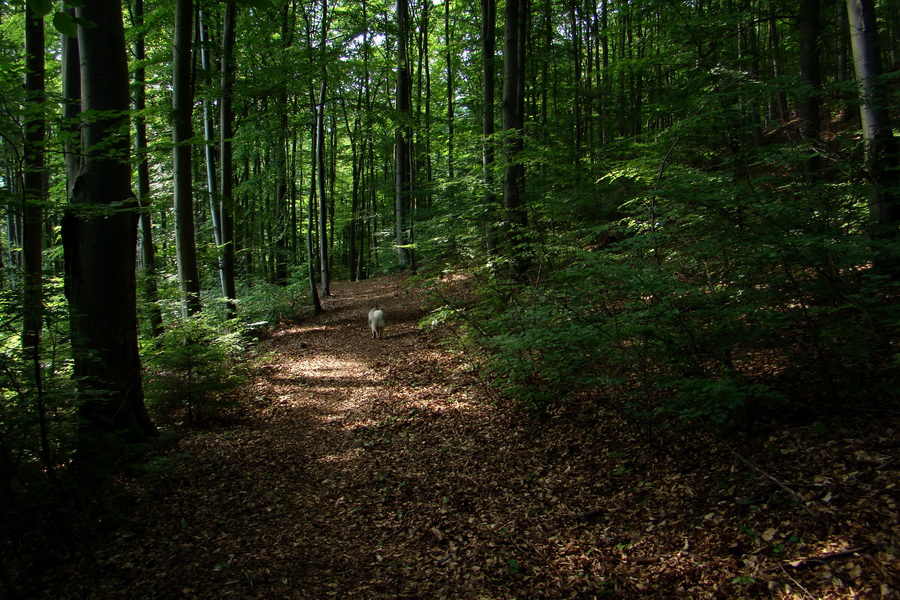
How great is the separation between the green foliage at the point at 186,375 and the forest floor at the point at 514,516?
0.59 m

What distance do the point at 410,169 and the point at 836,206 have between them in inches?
743

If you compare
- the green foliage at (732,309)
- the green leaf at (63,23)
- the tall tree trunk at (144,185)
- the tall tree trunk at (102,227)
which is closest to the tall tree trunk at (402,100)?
the tall tree trunk at (144,185)

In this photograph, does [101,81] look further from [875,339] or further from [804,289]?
[875,339]

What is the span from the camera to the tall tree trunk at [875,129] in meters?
3.86

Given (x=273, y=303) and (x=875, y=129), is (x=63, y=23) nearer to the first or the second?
(x=875, y=129)

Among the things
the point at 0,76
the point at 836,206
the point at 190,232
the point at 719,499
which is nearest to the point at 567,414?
the point at 719,499

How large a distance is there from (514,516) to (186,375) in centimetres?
466

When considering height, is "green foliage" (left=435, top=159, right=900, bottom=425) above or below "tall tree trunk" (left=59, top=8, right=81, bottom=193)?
below

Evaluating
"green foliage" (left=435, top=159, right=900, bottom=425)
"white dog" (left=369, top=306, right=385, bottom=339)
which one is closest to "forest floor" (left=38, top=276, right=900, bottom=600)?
"green foliage" (left=435, top=159, right=900, bottom=425)

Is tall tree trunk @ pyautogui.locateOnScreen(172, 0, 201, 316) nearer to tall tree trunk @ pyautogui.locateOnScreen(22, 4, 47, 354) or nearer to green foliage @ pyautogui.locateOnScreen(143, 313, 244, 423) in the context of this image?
tall tree trunk @ pyautogui.locateOnScreen(22, 4, 47, 354)

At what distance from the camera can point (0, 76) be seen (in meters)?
4.32

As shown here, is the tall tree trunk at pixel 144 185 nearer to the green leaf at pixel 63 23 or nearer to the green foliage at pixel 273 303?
the green foliage at pixel 273 303

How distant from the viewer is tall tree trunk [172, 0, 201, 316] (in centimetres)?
744

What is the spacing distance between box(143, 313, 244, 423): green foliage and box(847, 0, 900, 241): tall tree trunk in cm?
715
